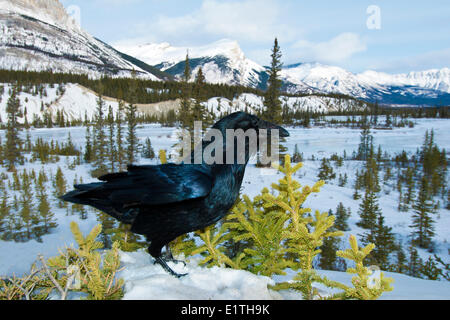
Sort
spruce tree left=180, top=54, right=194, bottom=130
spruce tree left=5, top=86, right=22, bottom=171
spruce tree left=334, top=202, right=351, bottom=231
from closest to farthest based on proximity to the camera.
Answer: spruce tree left=334, top=202, right=351, bottom=231 → spruce tree left=180, top=54, right=194, bottom=130 → spruce tree left=5, top=86, right=22, bottom=171

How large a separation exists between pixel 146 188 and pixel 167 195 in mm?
227

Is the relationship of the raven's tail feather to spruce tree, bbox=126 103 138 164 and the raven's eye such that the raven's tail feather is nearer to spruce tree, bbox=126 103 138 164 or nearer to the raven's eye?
the raven's eye

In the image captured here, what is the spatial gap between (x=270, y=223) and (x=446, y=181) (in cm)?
4010

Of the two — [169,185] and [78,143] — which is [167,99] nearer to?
[78,143]

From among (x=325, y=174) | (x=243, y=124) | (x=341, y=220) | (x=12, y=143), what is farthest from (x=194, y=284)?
(x=12, y=143)

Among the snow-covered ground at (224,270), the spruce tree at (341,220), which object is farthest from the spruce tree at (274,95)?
the spruce tree at (341,220)

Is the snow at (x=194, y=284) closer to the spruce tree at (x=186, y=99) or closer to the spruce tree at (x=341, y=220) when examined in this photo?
the spruce tree at (x=341, y=220)

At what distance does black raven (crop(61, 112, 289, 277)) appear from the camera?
2.34 m

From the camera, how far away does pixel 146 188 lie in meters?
2.38

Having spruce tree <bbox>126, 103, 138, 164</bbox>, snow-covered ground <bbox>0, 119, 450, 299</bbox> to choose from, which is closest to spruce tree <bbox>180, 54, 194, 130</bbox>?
spruce tree <bbox>126, 103, 138, 164</bbox>

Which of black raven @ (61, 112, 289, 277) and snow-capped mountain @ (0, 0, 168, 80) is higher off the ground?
snow-capped mountain @ (0, 0, 168, 80)

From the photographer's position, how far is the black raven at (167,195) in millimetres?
2336

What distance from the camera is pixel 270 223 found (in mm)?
3223
